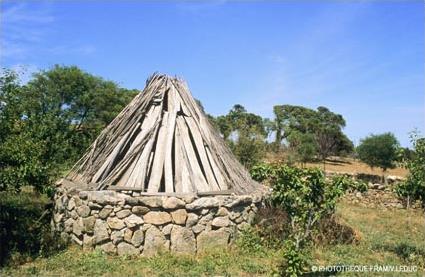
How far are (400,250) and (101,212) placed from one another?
7115 mm

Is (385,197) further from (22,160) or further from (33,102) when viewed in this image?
(33,102)

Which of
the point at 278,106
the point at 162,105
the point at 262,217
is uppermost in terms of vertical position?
the point at 278,106

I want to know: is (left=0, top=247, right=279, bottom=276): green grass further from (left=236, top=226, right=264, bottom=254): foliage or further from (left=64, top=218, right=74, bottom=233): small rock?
(left=64, top=218, right=74, bottom=233): small rock

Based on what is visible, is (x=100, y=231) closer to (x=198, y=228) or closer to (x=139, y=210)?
(x=139, y=210)

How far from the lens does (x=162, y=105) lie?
10961 millimetres

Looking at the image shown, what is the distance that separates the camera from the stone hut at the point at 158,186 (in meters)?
8.91

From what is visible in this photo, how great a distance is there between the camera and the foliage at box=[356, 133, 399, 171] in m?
31.6

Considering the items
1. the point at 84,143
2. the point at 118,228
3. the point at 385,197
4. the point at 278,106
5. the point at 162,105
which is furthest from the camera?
the point at 278,106

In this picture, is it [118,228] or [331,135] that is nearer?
[118,228]

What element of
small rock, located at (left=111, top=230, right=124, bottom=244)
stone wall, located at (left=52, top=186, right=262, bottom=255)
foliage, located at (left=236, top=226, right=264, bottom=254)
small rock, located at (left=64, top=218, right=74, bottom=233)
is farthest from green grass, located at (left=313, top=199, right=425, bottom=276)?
small rock, located at (left=64, top=218, right=74, bottom=233)

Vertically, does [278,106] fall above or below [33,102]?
above

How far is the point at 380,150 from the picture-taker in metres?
31.8

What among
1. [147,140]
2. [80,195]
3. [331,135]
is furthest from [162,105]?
[331,135]

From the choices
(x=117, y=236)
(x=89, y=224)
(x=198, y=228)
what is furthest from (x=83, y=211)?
(x=198, y=228)
